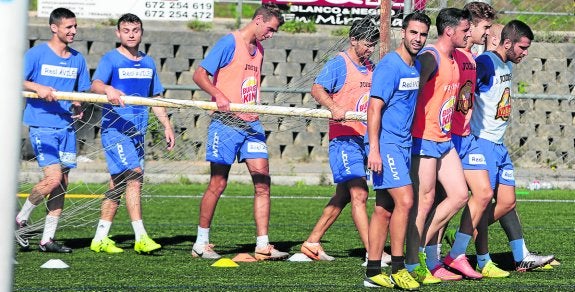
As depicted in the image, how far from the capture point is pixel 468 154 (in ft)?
26.2

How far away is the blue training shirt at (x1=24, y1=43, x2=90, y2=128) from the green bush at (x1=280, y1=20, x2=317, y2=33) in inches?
389

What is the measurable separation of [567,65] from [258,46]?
8883mm

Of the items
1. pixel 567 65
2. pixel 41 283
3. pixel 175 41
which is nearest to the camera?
pixel 41 283

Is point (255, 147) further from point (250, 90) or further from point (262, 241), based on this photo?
point (262, 241)

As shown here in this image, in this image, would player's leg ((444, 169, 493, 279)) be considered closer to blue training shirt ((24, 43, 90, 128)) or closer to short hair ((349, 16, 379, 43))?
short hair ((349, 16, 379, 43))

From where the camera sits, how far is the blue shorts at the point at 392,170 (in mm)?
7074

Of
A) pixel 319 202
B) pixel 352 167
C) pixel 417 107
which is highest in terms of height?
pixel 417 107

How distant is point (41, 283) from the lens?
7297 millimetres

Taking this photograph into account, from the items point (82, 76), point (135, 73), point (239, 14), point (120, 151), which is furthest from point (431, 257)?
point (239, 14)

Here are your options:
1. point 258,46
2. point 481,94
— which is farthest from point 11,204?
point 258,46

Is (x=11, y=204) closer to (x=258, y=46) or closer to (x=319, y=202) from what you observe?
(x=258, y=46)

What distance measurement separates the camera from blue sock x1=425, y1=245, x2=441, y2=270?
7891 mm

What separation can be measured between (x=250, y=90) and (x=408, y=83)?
2.20m

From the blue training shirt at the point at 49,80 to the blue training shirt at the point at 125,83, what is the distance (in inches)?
9.9
